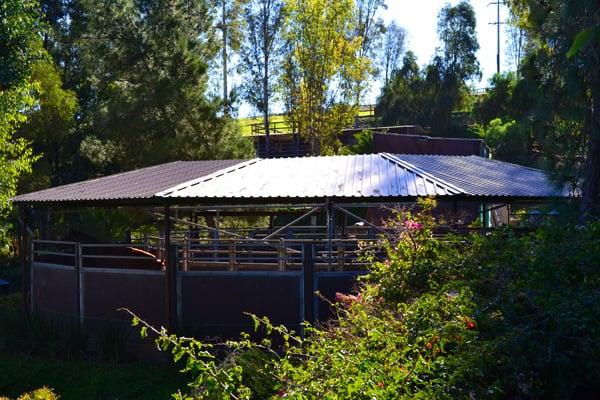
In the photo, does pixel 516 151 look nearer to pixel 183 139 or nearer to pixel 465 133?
pixel 465 133

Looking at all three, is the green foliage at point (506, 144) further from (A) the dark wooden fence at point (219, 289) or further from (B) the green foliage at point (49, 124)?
(A) the dark wooden fence at point (219, 289)

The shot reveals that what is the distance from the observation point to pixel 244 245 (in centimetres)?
1293

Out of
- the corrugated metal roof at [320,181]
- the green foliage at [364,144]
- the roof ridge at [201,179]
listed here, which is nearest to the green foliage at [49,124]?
the corrugated metal roof at [320,181]

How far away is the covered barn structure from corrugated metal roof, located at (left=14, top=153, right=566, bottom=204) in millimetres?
28

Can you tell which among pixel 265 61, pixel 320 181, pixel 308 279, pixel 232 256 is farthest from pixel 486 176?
pixel 265 61

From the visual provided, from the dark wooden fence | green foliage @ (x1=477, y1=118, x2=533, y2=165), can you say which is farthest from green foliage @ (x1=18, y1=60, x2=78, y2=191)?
green foliage @ (x1=477, y1=118, x2=533, y2=165)

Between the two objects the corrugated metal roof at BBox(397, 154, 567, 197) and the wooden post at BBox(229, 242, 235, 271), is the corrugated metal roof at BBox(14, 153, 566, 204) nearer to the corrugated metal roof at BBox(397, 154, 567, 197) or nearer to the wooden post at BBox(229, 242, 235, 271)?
the corrugated metal roof at BBox(397, 154, 567, 197)

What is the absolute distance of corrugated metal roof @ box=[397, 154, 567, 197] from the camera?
45.9ft

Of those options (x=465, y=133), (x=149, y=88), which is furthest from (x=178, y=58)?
(x=465, y=133)

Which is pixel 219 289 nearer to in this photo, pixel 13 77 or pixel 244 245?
pixel 244 245

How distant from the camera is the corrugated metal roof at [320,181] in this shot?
44.3ft

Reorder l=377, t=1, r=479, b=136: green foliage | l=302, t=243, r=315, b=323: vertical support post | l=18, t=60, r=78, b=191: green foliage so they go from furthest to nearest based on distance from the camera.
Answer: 1. l=377, t=1, r=479, b=136: green foliage
2. l=18, t=60, r=78, b=191: green foliage
3. l=302, t=243, r=315, b=323: vertical support post

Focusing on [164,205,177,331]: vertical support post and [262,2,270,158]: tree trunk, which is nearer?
[164,205,177,331]: vertical support post

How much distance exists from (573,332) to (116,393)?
9.41 meters
